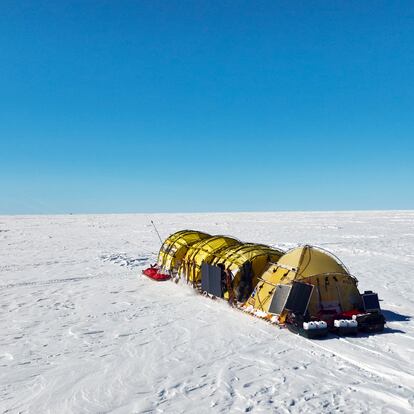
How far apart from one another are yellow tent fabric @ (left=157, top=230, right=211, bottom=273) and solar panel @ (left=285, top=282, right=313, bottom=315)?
8408 mm

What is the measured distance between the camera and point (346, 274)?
14266mm

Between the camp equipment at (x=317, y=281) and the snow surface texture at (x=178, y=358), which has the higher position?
the camp equipment at (x=317, y=281)

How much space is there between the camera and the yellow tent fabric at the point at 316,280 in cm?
1375

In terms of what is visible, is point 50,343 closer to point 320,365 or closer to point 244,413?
point 244,413

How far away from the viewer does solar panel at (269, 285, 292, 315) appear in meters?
13.6

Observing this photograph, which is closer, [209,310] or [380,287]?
[209,310]

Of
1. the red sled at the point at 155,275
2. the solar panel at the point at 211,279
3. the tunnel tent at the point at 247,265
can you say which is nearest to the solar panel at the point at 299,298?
the tunnel tent at the point at 247,265

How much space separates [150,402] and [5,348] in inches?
216

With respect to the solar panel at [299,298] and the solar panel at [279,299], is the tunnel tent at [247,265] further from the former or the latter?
the solar panel at [299,298]

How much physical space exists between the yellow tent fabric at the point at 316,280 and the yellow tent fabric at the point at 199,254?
401cm

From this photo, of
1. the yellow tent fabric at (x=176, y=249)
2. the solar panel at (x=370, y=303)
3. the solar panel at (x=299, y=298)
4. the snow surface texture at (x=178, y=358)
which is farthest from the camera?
the yellow tent fabric at (x=176, y=249)

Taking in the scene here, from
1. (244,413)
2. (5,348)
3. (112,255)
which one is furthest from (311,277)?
(112,255)

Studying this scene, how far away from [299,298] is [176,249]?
9.15 meters

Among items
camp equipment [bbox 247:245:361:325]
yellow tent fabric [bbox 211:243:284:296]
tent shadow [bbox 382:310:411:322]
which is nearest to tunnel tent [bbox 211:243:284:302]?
yellow tent fabric [bbox 211:243:284:296]
